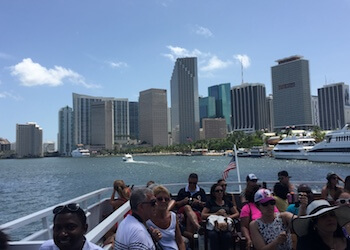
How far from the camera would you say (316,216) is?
2441 millimetres

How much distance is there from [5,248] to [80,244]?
59 cm

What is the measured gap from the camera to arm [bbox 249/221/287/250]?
331 centimetres

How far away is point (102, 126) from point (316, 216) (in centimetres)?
19881

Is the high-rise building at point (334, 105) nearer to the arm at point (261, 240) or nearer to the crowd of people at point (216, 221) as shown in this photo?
the crowd of people at point (216, 221)

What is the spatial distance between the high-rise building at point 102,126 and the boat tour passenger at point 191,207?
192141mm

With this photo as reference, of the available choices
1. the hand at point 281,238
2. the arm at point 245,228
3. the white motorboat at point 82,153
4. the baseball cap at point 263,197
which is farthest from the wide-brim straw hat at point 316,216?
the white motorboat at point 82,153

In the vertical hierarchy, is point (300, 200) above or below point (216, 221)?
above

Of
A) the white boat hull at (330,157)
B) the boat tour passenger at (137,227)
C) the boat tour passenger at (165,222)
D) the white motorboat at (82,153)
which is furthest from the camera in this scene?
the white motorboat at (82,153)

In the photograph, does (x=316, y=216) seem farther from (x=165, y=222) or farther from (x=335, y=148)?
(x=335, y=148)

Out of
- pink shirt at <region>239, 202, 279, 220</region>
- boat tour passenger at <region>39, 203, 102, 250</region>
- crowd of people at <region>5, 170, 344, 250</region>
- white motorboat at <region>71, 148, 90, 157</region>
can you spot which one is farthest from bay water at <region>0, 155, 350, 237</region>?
white motorboat at <region>71, 148, 90, 157</region>

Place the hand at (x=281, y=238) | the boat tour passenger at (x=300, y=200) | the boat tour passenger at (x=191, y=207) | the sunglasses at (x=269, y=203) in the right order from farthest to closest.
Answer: the boat tour passenger at (x=191, y=207) → the boat tour passenger at (x=300, y=200) → the sunglasses at (x=269, y=203) → the hand at (x=281, y=238)

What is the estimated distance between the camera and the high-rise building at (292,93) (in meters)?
172

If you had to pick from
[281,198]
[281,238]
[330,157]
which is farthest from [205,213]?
[330,157]

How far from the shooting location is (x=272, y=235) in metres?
3.55
